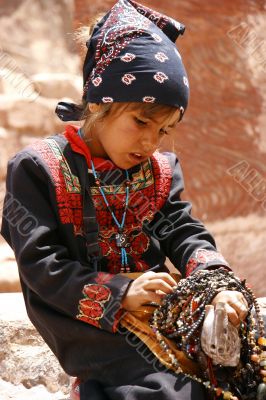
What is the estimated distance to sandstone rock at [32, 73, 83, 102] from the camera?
4.58 metres

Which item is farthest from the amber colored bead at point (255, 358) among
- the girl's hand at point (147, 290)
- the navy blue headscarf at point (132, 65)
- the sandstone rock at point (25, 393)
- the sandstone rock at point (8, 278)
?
the sandstone rock at point (8, 278)

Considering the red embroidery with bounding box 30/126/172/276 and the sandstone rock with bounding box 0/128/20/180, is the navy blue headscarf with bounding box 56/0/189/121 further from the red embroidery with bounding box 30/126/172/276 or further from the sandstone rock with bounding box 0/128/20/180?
the sandstone rock with bounding box 0/128/20/180

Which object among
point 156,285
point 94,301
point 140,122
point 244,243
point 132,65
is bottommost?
point 244,243

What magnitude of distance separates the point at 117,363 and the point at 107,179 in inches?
20.9

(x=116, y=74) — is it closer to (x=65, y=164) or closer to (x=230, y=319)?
(x=65, y=164)

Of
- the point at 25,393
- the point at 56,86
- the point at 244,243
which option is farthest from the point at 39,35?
the point at 25,393

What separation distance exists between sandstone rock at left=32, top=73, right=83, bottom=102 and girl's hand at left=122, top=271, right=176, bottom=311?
9.39 ft

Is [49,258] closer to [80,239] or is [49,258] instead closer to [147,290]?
[80,239]

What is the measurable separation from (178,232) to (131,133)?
0.37 meters

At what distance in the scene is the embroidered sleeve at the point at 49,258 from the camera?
6.11 ft

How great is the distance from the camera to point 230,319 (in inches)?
69.9

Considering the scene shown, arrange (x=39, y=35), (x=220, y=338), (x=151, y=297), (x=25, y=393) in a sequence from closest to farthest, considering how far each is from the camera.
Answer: (x=220, y=338), (x=151, y=297), (x=25, y=393), (x=39, y=35)

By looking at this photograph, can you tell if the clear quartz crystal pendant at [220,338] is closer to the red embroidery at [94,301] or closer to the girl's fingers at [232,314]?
the girl's fingers at [232,314]

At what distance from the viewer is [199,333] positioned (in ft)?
5.88
